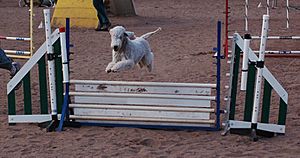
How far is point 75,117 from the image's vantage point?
736 cm

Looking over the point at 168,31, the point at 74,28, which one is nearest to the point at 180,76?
the point at 168,31

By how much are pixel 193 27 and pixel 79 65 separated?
22.4 feet

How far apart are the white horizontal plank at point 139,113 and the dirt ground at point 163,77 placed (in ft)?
0.53

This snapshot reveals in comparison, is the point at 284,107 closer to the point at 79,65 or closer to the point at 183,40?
the point at 79,65

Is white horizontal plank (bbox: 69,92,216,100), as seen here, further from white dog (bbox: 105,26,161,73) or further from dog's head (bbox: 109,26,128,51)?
dog's head (bbox: 109,26,128,51)

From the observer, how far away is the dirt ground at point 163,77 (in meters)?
6.46

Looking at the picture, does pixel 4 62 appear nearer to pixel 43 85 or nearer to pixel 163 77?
pixel 43 85

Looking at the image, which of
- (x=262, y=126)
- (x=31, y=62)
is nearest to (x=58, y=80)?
(x=31, y=62)

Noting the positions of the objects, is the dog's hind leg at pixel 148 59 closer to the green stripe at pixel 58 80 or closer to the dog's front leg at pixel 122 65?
the dog's front leg at pixel 122 65

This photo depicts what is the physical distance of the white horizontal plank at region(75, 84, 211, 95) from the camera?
24.1 ft

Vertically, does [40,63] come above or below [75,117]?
above

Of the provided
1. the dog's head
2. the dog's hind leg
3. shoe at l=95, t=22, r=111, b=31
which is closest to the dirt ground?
shoe at l=95, t=22, r=111, b=31

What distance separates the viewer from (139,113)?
7.30 metres

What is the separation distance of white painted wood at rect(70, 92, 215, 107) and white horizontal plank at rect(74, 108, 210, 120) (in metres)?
0.10
